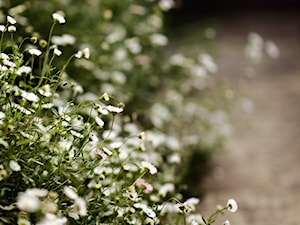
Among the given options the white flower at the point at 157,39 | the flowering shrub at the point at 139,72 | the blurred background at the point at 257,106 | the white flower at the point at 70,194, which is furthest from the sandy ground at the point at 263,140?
the white flower at the point at 70,194

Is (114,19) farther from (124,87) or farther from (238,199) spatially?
(238,199)

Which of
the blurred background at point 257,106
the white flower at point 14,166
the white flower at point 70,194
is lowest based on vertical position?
the blurred background at point 257,106

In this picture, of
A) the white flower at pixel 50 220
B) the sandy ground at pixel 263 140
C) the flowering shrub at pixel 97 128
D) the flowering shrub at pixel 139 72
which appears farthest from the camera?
the flowering shrub at pixel 139 72

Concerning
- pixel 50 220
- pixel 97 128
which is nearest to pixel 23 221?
pixel 50 220

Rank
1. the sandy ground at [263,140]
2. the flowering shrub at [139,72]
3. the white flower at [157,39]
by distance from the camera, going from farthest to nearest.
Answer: the white flower at [157,39] < the flowering shrub at [139,72] < the sandy ground at [263,140]

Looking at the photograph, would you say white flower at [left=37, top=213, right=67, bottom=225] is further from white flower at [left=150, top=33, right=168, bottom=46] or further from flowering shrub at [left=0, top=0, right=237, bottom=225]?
white flower at [left=150, top=33, right=168, bottom=46]

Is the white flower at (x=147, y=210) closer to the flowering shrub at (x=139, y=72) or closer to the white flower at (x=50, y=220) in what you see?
the white flower at (x=50, y=220)

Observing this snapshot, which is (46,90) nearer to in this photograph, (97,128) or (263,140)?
(97,128)

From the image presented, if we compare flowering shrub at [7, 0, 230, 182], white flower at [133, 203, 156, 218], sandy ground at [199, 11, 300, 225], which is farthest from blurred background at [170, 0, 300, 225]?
white flower at [133, 203, 156, 218]
